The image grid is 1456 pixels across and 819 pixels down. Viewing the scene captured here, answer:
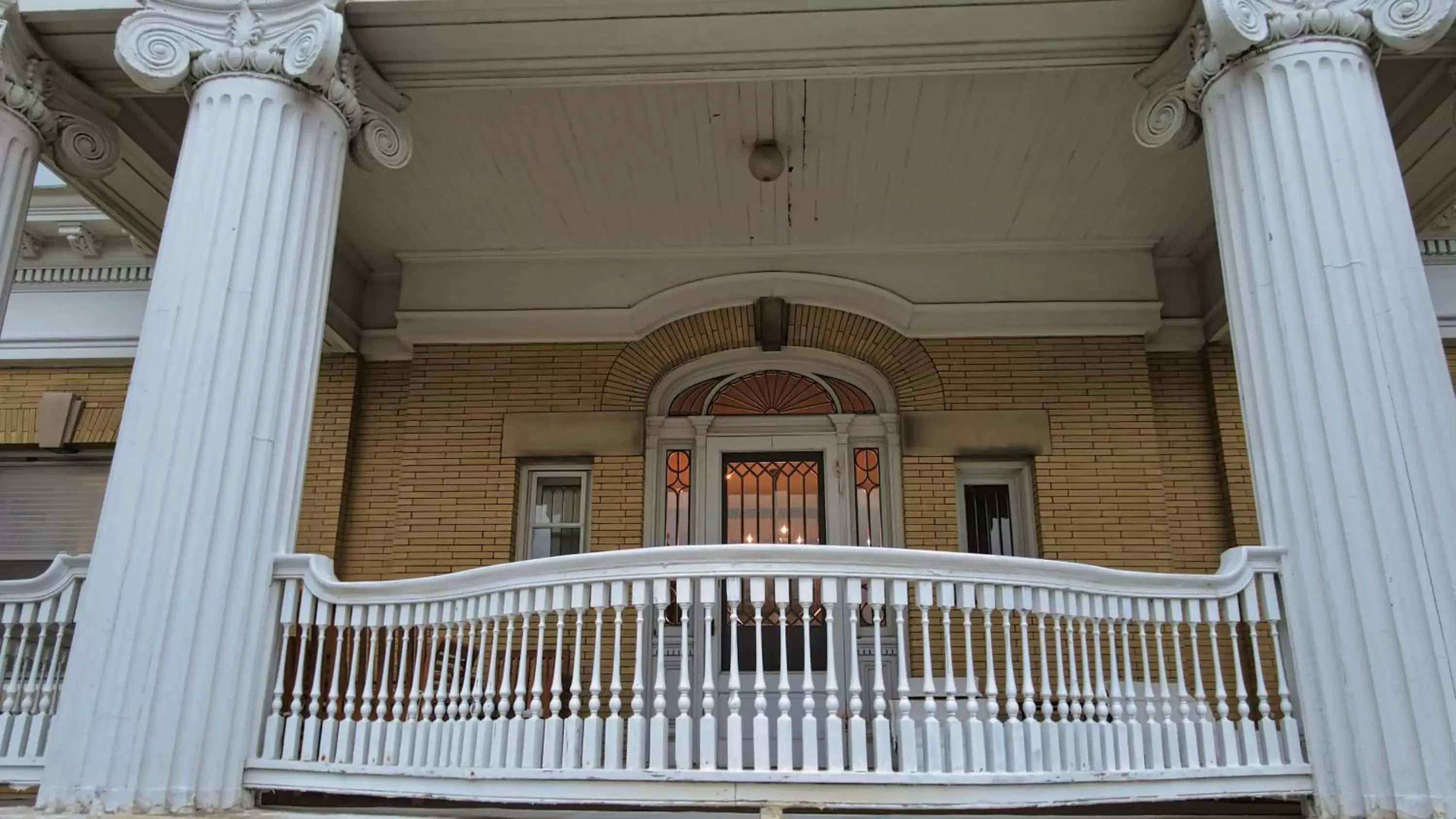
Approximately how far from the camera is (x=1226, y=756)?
4.10 meters

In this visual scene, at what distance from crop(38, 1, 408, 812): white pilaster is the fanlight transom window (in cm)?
388

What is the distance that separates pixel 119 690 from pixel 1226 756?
4.56m

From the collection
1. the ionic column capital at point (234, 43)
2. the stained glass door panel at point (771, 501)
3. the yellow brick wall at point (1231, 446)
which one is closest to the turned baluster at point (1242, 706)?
the yellow brick wall at point (1231, 446)

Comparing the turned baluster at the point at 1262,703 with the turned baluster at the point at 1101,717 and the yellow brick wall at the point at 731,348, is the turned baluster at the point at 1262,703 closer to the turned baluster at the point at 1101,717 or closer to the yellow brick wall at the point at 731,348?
the turned baluster at the point at 1101,717

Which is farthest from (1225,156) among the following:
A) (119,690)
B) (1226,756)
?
(119,690)

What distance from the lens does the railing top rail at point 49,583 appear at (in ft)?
16.5

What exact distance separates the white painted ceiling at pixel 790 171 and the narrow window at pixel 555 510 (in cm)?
192

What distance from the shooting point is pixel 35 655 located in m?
5.06

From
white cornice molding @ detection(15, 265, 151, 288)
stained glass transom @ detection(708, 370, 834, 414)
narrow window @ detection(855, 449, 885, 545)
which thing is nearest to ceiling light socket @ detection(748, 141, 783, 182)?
stained glass transom @ detection(708, 370, 834, 414)

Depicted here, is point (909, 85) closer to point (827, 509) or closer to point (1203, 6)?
point (1203, 6)

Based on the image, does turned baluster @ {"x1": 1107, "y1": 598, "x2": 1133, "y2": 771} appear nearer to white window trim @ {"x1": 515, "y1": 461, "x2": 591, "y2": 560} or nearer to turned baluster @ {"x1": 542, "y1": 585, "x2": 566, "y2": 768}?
turned baluster @ {"x1": 542, "y1": 585, "x2": 566, "y2": 768}

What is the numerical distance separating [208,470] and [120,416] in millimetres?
5192

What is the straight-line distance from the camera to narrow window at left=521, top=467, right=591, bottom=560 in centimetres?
811

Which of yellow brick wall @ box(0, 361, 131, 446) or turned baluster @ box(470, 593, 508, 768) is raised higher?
yellow brick wall @ box(0, 361, 131, 446)
